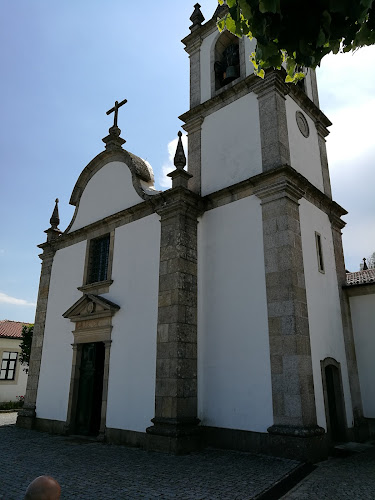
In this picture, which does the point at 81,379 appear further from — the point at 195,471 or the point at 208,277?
the point at 195,471

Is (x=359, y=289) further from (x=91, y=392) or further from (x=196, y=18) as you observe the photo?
(x=196, y=18)

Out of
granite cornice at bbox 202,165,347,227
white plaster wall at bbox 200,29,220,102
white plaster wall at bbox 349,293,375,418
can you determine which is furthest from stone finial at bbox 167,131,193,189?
white plaster wall at bbox 349,293,375,418

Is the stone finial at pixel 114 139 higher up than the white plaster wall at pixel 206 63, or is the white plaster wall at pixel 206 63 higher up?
the white plaster wall at pixel 206 63

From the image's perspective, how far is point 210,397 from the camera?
8602 millimetres

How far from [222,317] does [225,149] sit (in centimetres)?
440

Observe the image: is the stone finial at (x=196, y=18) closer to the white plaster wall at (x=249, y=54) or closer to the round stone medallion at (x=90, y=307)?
the white plaster wall at (x=249, y=54)

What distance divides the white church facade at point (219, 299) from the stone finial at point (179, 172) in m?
0.04

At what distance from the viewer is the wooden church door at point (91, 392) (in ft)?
33.8

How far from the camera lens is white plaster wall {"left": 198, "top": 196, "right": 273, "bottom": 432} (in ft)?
26.1

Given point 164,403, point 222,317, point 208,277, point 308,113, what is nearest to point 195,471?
point 164,403

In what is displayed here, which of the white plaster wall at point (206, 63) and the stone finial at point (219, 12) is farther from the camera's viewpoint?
the stone finial at point (219, 12)

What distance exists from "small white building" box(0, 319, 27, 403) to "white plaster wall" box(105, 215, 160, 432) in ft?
49.8

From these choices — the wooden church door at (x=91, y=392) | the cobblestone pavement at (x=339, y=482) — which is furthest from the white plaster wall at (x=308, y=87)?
the cobblestone pavement at (x=339, y=482)

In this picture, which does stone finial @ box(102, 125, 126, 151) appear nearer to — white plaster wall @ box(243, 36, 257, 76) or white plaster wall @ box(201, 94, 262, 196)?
white plaster wall @ box(201, 94, 262, 196)
